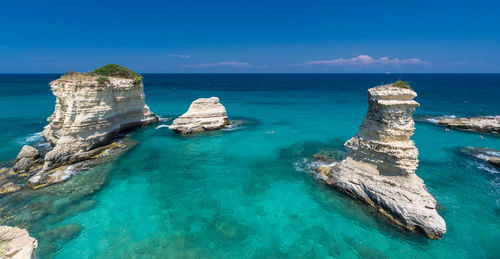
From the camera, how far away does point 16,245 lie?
300 inches

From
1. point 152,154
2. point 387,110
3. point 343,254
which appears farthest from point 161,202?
point 387,110

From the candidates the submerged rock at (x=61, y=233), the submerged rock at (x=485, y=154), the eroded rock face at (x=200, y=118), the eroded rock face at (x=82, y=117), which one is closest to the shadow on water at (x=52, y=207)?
the submerged rock at (x=61, y=233)

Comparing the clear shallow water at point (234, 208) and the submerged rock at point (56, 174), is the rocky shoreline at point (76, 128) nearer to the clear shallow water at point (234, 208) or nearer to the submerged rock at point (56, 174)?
the submerged rock at point (56, 174)

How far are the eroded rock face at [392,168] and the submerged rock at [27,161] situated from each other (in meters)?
27.5

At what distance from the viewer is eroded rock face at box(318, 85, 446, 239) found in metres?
13.7

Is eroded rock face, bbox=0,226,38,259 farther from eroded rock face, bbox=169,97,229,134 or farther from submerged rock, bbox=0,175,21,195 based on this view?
eroded rock face, bbox=169,97,229,134

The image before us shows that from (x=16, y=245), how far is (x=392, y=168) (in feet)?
63.1

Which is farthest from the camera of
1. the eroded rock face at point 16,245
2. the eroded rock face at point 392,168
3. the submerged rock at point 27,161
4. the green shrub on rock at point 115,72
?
the green shrub on rock at point 115,72

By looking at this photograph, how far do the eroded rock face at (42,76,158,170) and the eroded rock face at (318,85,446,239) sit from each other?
25412 millimetres

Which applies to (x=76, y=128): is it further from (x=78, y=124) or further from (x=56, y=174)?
(x=56, y=174)

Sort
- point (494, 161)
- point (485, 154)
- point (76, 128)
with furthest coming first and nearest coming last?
1. point (485, 154)
2. point (76, 128)
3. point (494, 161)

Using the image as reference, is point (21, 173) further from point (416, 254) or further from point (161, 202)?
point (416, 254)

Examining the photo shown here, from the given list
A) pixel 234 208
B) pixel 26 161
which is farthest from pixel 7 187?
pixel 234 208

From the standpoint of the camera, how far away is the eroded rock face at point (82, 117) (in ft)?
74.0
